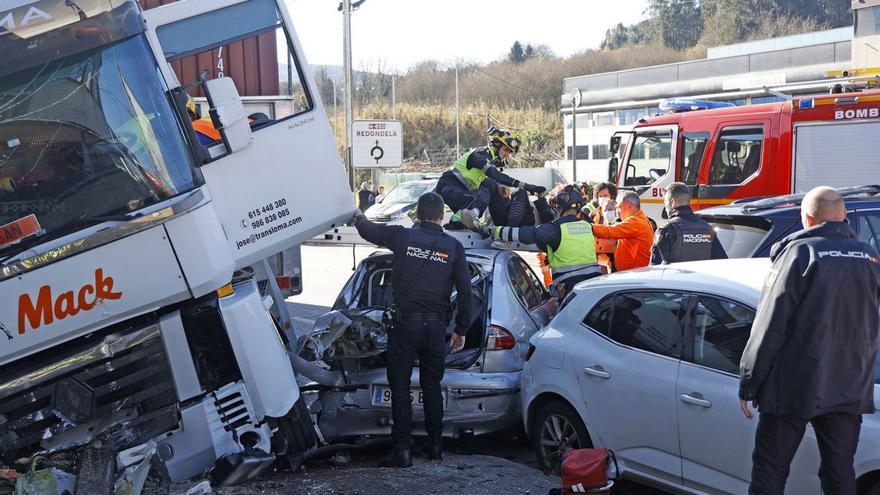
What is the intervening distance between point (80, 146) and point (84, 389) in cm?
143

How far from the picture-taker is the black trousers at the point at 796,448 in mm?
4188

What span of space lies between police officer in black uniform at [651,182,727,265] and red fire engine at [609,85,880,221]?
4.95 metres

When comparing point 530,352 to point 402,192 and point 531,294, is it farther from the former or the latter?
point 402,192

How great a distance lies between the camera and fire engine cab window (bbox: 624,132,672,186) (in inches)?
542

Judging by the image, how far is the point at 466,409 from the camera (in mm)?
6516

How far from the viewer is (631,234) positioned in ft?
28.9

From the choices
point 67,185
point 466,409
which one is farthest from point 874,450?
point 67,185

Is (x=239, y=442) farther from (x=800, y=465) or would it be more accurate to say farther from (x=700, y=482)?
(x=800, y=465)

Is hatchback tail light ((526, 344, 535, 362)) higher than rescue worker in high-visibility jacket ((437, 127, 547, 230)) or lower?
lower

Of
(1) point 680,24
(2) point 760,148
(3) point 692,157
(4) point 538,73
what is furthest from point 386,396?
(1) point 680,24

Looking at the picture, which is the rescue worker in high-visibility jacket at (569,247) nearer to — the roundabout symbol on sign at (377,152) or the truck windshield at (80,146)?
the truck windshield at (80,146)

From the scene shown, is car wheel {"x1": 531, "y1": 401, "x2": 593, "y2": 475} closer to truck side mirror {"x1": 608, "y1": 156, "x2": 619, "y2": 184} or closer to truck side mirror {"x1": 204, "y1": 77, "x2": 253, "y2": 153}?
truck side mirror {"x1": 204, "y1": 77, "x2": 253, "y2": 153}

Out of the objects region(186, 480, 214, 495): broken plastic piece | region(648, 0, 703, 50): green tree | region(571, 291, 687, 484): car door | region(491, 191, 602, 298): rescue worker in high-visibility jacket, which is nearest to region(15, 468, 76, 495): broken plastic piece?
region(186, 480, 214, 495): broken plastic piece

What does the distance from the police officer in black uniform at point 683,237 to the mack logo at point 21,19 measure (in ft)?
17.0
